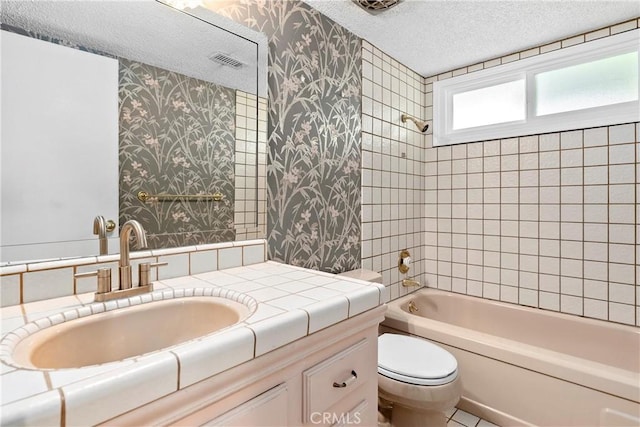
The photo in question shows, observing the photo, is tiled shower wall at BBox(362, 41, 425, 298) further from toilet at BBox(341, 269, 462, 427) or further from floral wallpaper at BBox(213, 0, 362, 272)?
toilet at BBox(341, 269, 462, 427)

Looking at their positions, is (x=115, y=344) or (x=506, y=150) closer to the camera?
(x=115, y=344)

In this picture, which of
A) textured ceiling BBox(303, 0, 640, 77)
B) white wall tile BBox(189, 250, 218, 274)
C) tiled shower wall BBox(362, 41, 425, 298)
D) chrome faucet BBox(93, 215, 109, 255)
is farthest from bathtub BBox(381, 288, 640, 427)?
textured ceiling BBox(303, 0, 640, 77)

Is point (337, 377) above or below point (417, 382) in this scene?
above

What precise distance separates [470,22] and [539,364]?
6.20 feet

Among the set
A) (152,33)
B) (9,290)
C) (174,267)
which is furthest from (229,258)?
(152,33)

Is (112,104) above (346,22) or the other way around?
the other way around

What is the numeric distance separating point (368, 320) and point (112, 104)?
1.06 m

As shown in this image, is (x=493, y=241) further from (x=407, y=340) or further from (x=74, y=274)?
(x=74, y=274)

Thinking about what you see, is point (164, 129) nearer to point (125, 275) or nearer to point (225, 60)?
point (225, 60)

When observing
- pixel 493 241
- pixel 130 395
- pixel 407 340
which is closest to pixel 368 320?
pixel 130 395

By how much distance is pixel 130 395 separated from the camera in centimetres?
48

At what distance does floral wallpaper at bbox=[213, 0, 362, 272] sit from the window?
1051mm

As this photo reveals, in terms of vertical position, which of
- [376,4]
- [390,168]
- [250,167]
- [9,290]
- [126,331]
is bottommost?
[126,331]

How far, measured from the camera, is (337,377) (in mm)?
842
